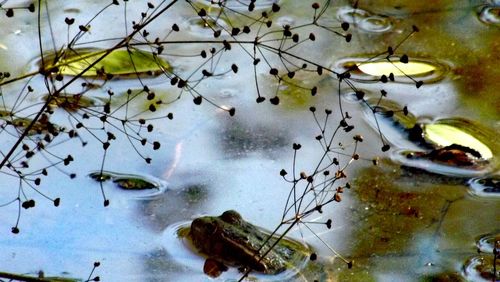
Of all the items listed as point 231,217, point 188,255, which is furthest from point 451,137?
point 188,255

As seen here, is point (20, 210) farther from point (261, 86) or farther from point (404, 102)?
point (404, 102)

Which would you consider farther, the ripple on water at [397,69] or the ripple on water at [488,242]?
the ripple on water at [397,69]

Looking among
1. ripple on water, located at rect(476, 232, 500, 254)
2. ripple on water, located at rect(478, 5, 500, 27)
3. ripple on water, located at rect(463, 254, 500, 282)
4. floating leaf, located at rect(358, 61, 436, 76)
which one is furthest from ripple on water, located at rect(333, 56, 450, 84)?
ripple on water, located at rect(463, 254, 500, 282)

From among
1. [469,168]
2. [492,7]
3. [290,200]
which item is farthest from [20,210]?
[492,7]

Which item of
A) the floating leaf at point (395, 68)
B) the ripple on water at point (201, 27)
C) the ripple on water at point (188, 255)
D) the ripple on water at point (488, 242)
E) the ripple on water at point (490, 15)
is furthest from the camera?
the ripple on water at point (490, 15)

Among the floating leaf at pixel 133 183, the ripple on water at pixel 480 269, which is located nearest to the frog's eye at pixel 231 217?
the floating leaf at pixel 133 183

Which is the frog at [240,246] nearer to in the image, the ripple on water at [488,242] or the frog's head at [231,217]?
the frog's head at [231,217]

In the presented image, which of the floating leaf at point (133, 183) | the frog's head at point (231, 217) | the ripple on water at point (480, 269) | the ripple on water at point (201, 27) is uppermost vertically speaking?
the ripple on water at point (201, 27)
